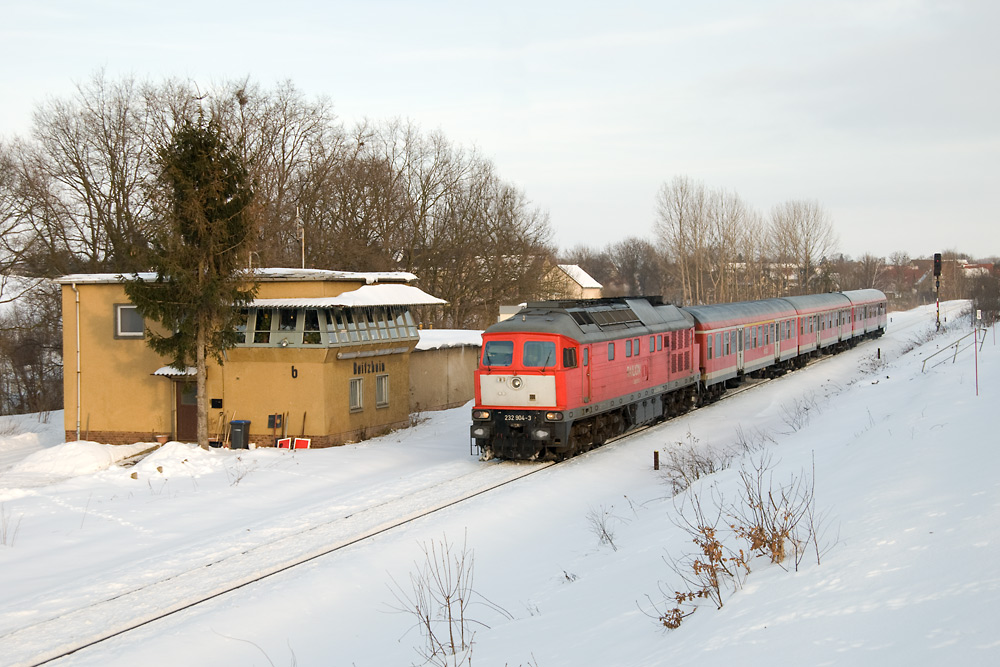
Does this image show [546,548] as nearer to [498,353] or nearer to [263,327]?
[498,353]

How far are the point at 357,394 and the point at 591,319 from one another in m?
7.61

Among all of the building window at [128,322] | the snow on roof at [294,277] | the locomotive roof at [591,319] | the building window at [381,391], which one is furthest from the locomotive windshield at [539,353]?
the building window at [128,322]

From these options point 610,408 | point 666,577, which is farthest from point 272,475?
point 666,577

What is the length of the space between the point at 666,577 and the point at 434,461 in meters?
11.7

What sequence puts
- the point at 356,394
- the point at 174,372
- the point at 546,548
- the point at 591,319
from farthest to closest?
the point at 356,394 < the point at 174,372 < the point at 591,319 < the point at 546,548

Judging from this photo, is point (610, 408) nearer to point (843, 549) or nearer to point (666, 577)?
point (666, 577)

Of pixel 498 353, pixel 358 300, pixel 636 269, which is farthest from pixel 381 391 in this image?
pixel 636 269

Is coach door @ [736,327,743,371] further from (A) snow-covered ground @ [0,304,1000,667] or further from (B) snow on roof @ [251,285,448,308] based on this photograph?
(B) snow on roof @ [251,285,448,308]

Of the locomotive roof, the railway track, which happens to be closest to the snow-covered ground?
the railway track

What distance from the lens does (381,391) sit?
25.2m

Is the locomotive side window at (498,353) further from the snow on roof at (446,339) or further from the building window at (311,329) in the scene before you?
the snow on roof at (446,339)

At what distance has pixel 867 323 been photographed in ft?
165

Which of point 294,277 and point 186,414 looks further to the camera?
point 186,414

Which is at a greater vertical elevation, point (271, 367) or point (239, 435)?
point (271, 367)
